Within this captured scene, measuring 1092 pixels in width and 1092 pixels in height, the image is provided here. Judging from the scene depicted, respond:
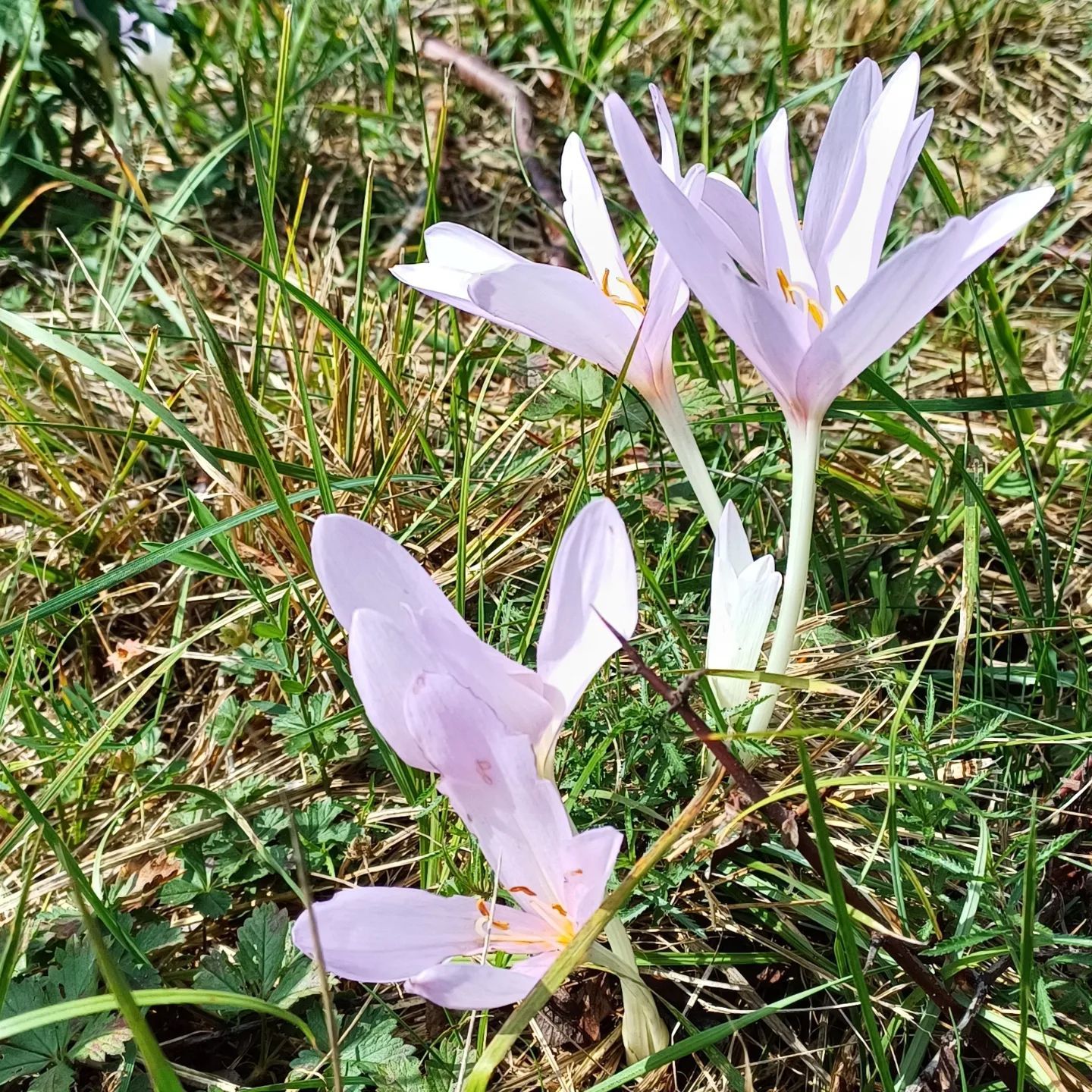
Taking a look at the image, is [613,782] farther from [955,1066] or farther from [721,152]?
[721,152]

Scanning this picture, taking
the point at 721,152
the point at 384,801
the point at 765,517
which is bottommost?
the point at 384,801

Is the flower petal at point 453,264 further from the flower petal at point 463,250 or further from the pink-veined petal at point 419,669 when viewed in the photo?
the pink-veined petal at point 419,669

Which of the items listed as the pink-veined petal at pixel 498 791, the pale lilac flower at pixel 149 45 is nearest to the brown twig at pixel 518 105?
the pale lilac flower at pixel 149 45

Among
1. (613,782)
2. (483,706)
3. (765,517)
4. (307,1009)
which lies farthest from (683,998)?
(765,517)

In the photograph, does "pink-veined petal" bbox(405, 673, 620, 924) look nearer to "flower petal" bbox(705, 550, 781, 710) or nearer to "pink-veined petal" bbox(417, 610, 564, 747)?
"pink-veined petal" bbox(417, 610, 564, 747)

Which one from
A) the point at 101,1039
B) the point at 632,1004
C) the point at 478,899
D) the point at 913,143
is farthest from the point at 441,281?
the point at 101,1039

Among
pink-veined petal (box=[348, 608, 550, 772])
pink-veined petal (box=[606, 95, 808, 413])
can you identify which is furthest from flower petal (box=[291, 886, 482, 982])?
pink-veined petal (box=[606, 95, 808, 413])
